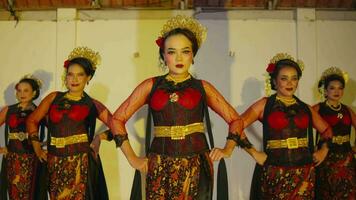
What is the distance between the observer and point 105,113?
3496 millimetres

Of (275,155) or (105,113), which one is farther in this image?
(105,113)

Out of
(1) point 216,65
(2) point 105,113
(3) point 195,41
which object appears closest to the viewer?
(3) point 195,41

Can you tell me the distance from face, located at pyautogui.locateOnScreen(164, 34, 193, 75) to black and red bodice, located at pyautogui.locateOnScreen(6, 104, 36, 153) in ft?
6.11

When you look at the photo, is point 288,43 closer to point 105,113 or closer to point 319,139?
point 319,139

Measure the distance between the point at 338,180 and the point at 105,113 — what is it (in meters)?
2.21

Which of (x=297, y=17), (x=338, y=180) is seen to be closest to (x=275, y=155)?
(x=338, y=180)

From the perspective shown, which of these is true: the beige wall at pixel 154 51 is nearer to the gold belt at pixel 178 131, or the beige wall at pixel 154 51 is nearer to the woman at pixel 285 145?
the woman at pixel 285 145

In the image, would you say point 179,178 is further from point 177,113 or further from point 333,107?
point 333,107

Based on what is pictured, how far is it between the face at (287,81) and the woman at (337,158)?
30.2 inches

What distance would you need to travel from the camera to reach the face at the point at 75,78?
3392 mm

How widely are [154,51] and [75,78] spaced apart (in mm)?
1529

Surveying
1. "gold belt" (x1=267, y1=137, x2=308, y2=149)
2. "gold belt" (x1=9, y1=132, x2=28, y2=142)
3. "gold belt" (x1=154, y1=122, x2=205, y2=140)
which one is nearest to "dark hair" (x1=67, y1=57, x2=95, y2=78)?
"gold belt" (x1=9, y1=132, x2=28, y2=142)

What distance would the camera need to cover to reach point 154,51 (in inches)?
187

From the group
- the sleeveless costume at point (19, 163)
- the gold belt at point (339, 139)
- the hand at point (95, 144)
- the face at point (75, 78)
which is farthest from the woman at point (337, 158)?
the sleeveless costume at point (19, 163)
